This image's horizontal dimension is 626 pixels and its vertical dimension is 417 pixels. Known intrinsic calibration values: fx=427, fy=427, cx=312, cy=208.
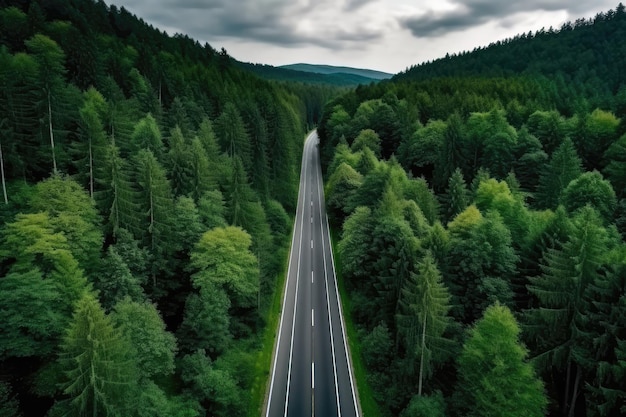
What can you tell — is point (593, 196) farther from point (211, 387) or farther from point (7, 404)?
point (7, 404)

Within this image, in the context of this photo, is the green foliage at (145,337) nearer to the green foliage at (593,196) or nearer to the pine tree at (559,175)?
the green foliage at (593,196)

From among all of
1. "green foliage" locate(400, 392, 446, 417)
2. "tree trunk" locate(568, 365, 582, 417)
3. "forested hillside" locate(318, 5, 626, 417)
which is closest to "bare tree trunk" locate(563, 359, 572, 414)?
"forested hillside" locate(318, 5, 626, 417)

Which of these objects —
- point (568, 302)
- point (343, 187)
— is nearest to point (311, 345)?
point (568, 302)

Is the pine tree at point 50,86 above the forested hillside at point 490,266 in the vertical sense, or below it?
above

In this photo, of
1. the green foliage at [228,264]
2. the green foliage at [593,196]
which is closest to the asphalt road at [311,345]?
the green foliage at [228,264]

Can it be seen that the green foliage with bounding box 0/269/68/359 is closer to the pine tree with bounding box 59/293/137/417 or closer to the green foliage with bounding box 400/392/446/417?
the pine tree with bounding box 59/293/137/417
